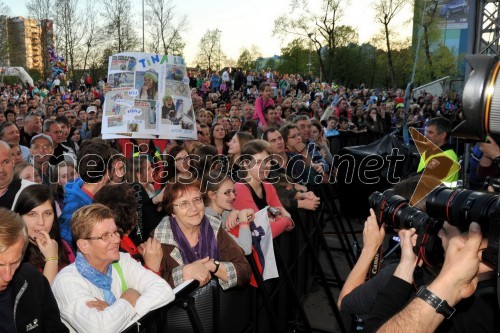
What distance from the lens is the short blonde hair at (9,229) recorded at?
6.55 ft

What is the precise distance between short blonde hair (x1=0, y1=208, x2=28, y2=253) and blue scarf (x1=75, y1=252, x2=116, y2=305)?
459 millimetres

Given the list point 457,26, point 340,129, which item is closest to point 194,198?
point 340,129

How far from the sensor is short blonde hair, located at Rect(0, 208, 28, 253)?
200 cm

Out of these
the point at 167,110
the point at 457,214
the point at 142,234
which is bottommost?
the point at 142,234

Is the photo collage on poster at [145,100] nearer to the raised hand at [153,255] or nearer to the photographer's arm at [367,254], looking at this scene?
the raised hand at [153,255]

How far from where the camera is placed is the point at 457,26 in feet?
225

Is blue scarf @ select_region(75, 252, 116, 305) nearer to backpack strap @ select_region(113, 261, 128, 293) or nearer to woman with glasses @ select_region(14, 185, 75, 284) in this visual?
backpack strap @ select_region(113, 261, 128, 293)

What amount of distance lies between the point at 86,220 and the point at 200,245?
33.3 inches

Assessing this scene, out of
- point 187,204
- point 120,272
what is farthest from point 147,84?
point 120,272

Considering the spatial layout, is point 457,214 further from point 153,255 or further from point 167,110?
point 167,110

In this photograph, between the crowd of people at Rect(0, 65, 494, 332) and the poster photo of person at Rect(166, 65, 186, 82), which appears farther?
the poster photo of person at Rect(166, 65, 186, 82)

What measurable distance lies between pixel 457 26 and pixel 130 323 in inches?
3020

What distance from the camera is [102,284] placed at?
2551 millimetres

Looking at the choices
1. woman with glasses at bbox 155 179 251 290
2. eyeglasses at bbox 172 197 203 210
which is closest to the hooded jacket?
woman with glasses at bbox 155 179 251 290
